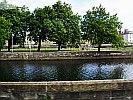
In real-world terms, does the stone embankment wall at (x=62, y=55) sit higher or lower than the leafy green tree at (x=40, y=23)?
lower

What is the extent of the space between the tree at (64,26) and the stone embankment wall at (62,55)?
532 cm

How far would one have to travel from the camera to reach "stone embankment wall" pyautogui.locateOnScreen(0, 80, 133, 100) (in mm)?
16047

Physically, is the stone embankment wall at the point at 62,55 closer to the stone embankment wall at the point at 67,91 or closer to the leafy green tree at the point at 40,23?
the leafy green tree at the point at 40,23

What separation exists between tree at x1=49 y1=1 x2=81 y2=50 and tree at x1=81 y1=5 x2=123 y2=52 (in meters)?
1.72

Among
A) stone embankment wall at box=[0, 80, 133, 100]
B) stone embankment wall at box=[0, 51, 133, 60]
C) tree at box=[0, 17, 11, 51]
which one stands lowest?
stone embankment wall at box=[0, 80, 133, 100]

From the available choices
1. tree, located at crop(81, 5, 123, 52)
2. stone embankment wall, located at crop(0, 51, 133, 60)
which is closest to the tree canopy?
tree, located at crop(81, 5, 123, 52)

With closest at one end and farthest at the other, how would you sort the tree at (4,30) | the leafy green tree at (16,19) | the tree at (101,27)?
the tree at (4,30), the tree at (101,27), the leafy green tree at (16,19)

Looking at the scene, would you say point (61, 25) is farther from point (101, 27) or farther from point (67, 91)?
point (67, 91)

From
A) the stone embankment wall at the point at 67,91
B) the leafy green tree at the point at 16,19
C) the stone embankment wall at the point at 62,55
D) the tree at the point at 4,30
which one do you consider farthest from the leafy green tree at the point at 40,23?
the stone embankment wall at the point at 67,91

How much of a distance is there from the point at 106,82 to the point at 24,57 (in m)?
32.6

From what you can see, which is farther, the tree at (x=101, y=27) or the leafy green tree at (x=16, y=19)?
the leafy green tree at (x=16, y=19)

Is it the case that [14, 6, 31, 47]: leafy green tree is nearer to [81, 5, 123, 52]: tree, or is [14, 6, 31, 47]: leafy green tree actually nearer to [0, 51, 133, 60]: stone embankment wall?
[0, 51, 133, 60]: stone embankment wall

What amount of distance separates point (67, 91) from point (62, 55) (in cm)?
3231

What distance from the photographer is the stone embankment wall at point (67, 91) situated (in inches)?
632
